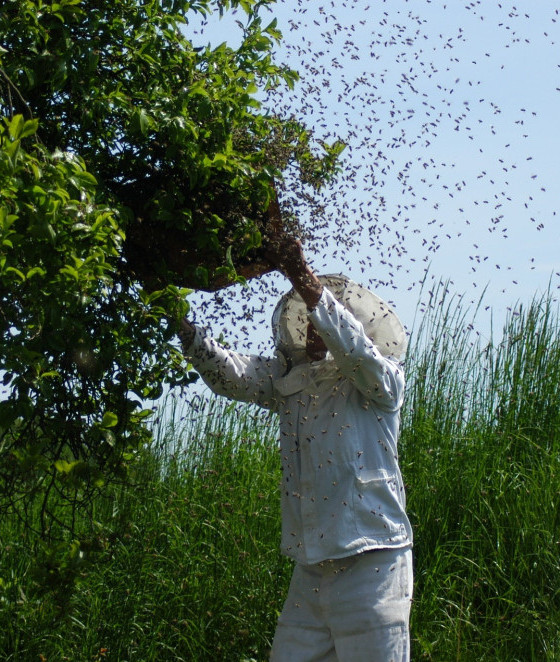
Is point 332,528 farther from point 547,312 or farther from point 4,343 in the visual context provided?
point 547,312

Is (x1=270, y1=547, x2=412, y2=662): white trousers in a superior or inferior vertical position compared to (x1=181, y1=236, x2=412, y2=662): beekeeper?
inferior

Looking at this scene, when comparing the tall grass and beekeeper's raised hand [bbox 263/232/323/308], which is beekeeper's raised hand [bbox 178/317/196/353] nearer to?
beekeeper's raised hand [bbox 263/232/323/308]

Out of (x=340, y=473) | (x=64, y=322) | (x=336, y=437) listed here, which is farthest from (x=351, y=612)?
(x=64, y=322)

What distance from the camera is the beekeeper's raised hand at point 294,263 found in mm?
3188

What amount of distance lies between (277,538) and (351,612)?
162cm

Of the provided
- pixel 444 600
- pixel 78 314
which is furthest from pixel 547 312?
pixel 78 314

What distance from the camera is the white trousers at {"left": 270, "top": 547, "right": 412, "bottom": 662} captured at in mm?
3301

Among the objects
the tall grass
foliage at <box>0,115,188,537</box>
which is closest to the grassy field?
the tall grass

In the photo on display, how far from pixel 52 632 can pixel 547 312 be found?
3568 mm

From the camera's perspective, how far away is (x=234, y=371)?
371 centimetres

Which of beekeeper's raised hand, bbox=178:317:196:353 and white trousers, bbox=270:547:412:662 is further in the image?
beekeeper's raised hand, bbox=178:317:196:353

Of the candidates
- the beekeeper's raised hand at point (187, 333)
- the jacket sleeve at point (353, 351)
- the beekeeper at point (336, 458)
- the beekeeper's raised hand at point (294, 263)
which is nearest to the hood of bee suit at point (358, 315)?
the beekeeper at point (336, 458)

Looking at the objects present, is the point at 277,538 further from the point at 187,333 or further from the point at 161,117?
the point at 161,117

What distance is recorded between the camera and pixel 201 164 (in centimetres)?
283
